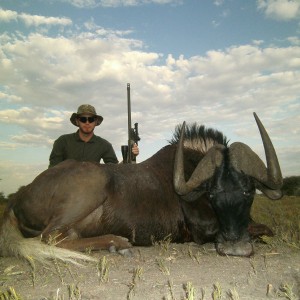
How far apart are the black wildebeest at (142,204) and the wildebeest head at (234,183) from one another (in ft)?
0.04

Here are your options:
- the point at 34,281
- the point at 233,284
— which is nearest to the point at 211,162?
the point at 233,284

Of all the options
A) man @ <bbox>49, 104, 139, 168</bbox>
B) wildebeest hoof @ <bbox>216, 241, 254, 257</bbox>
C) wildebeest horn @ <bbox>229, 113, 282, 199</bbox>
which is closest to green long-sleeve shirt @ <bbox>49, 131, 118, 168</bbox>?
man @ <bbox>49, 104, 139, 168</bbox>

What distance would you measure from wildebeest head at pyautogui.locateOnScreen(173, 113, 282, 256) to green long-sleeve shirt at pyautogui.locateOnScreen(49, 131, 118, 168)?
3171 mm

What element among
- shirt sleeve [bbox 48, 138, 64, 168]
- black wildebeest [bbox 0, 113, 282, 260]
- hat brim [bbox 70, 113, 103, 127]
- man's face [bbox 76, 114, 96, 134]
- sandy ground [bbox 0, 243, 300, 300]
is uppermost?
hat brim [bbox 70, 113, 103, 127]

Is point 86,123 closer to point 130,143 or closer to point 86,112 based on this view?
point 86,112

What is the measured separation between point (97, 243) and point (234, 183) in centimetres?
185

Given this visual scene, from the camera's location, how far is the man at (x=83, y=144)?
274 inches

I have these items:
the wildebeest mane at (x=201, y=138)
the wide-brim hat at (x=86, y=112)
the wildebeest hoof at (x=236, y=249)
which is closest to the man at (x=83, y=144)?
the wide-brim hat at (x=86, y=112)

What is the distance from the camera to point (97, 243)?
166 inches

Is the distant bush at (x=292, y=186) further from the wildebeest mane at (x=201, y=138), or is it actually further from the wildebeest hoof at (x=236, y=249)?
the wildebeest hoof at (x=236, y=249)

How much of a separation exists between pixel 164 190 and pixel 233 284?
2479mm

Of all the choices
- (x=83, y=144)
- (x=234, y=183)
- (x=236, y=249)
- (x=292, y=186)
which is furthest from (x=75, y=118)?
(x=292, y=186)

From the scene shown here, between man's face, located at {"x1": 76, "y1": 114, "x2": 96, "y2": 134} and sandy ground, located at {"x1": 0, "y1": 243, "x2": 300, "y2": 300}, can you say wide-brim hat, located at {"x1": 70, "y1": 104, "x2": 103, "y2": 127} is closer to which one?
man's face, located at {"x1": 76, "y1": 114, "x2": 96, "y2": 134}

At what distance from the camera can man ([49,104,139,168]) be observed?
22.8ft
